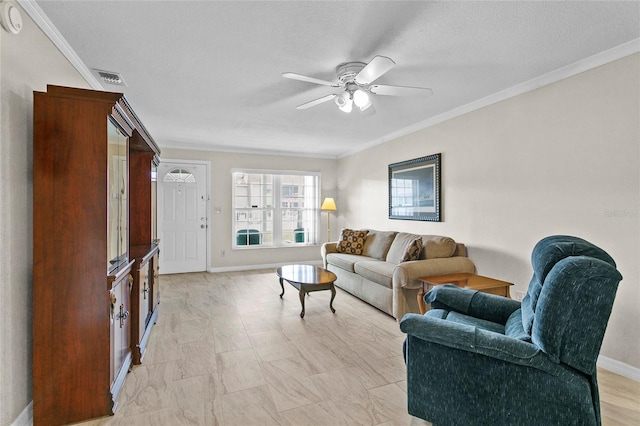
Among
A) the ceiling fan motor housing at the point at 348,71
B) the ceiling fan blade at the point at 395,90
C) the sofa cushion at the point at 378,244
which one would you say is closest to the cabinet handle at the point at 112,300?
the ceiling fan motor housing at the point at 348,71

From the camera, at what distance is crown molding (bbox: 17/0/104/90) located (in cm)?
180

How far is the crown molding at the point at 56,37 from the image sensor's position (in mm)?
1802

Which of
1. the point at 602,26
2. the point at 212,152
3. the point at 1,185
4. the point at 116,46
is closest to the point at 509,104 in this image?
the point at 602,26

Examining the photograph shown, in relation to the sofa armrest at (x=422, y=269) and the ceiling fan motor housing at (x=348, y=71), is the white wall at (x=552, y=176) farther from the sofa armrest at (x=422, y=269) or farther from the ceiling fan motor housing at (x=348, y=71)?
the ceiling fan motor housing at (x=348, y=71)

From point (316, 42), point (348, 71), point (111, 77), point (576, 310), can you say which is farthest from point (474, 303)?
point (111, 77)

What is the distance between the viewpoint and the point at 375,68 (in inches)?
83.8

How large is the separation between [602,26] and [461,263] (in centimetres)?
238

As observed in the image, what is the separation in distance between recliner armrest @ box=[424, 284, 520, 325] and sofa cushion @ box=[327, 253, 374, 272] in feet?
6.81

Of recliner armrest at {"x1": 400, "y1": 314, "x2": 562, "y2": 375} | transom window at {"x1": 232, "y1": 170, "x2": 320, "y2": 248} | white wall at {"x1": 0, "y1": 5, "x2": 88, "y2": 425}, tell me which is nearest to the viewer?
recliner armrest at {"x1": 400, "y1": 314, "x2": 562, "y2": 375}

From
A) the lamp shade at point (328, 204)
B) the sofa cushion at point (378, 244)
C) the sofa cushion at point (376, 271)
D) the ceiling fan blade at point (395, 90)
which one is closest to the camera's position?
the ceiling fan blade at point (395, 90)

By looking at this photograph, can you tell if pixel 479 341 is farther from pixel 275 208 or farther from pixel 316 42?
pixel 275 208

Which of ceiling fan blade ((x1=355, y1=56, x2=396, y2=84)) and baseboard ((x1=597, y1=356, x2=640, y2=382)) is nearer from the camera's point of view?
ceiling fan blade ((x1=355, y1=56, x2=396, y2=84))

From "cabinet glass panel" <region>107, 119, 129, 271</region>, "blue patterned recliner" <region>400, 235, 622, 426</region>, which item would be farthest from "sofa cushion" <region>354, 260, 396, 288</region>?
"cabinet glass panel" <region>107, 119, 129, 271</region>

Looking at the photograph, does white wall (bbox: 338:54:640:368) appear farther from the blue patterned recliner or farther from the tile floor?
the blue patterned recliner
